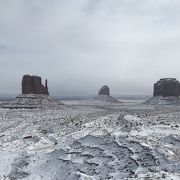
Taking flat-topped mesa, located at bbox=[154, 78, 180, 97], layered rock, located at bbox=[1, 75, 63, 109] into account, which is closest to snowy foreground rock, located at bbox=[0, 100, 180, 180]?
layered rock, located at bbox=[1, 75, 63, 109]

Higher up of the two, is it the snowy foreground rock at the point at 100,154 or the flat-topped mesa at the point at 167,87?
the flat-topped mesa at the point at 167,87

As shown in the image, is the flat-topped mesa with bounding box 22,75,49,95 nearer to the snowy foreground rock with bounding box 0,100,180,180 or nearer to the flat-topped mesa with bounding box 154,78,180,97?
the flat-topped mesa with bounding box 154,78,180,97

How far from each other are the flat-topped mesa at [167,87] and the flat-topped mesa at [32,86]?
62079mm

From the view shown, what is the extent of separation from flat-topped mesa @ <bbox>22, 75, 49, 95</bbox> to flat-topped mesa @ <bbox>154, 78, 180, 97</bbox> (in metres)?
62.1

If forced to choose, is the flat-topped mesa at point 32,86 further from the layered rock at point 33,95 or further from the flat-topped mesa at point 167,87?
the flat-topped mesa at point 167,87

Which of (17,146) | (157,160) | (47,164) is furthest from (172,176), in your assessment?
(17,146)

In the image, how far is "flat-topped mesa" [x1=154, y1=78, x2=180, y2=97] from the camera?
16688 centimetres

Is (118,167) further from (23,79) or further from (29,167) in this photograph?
(23,79)

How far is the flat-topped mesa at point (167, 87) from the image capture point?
547 feet

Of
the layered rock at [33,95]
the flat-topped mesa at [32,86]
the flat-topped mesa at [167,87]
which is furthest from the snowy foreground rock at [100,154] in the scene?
the flat-topped mesa at [167,87]

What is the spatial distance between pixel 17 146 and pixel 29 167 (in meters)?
6.42

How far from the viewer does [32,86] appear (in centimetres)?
13200

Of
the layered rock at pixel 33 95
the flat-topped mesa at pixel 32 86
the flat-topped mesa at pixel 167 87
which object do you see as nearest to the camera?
the layered rock at pixel 33 95

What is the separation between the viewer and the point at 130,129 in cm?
3228
